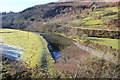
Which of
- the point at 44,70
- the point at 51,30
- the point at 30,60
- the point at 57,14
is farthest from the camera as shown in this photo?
the point at 57,14

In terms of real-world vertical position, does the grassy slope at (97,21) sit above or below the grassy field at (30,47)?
above

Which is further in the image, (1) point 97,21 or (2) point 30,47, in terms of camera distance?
(1) point 97,21

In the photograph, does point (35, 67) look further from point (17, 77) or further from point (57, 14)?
point (57, 14)

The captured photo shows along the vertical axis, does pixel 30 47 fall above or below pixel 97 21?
below

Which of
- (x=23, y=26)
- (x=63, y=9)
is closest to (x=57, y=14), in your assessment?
(x=63, y=9)

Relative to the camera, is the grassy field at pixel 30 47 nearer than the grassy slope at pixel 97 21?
Yes

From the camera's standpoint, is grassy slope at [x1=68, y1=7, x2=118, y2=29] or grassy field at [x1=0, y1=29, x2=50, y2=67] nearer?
grassy field at [x1=0, y1=29, x2=50, y2=67]

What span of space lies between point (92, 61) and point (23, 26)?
75.4 meters

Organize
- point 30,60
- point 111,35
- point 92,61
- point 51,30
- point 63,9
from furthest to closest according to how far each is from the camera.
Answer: point 63,9, point 51,30, point 111,35, point 30,60, point 92,61

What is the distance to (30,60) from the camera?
18047mm

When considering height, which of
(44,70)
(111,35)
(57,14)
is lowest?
(44,70)

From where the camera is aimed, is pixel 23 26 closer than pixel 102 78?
No

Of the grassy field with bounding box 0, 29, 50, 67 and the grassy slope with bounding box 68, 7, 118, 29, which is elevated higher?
the grassy slope with bounding box 68, 7, 118, 29

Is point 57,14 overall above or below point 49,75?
above
